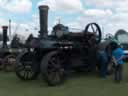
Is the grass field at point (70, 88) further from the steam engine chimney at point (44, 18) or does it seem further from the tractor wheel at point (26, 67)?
the steam engine chimney at point (44, 18)

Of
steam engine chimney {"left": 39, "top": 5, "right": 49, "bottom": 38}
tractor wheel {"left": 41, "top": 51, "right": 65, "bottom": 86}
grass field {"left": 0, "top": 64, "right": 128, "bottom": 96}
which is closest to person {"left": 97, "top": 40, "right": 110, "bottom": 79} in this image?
grass field {"left": 0, "top": 64, "right": 128, "bottom": 96}

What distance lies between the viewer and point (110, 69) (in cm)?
1206

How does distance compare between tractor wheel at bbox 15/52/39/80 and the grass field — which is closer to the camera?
the grass field

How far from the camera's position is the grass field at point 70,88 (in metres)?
8.39

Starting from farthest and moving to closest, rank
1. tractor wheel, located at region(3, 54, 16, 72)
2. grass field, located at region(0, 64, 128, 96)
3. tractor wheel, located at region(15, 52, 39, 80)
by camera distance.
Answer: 1. tractor wheel, located at region(3, 54, 16, 72)
2. tractor wheel, located at region(15, 52, 39, 80)
3. grass field, located at region(0, 64, 128, 96)

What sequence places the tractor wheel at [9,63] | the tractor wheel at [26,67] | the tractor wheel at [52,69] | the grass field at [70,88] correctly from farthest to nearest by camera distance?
the tractor wheel at [9,63] → the tractor wheel at [26,67] → the tractor wheel at [52,69] → the grass field at [70,88]

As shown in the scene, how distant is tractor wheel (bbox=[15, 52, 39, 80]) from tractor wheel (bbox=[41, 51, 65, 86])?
76cm

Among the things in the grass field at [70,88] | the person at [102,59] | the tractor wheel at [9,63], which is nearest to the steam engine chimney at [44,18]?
the grass field at [70,88]

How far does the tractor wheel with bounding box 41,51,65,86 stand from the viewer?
9.54 meters

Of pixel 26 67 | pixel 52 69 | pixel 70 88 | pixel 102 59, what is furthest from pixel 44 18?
pixel 70 88

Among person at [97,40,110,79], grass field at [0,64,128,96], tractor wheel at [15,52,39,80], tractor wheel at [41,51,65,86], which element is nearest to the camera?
grass field at [0,64,128,96]

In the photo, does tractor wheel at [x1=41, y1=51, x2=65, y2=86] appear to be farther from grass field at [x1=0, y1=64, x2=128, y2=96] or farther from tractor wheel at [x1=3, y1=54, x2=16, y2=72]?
tractor wheel at [x1=3, y1=54, x2=16, y2=72]

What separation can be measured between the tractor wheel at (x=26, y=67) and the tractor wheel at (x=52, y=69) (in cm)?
76

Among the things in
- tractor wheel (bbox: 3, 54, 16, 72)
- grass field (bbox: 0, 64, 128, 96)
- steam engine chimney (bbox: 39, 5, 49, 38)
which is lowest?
grass field (bbox: 0, 64, 128, 96)
